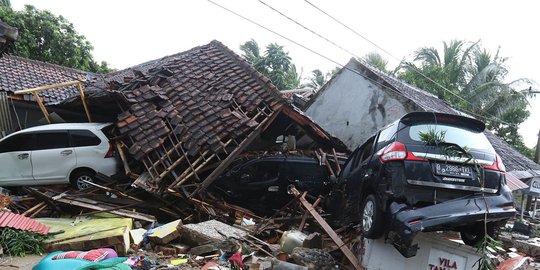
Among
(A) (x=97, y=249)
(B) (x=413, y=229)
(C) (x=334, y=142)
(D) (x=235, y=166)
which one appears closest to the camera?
(B) (x=413, y=229)

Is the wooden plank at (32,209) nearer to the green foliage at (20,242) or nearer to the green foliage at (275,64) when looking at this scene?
the green foliage at (20,242)

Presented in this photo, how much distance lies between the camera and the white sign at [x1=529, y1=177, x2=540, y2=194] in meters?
14.2

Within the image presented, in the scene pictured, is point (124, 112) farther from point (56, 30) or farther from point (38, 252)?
point (56, 30)

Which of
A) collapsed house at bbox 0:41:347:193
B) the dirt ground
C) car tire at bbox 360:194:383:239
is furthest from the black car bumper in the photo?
collapsed house at bbox 0:41:347:193

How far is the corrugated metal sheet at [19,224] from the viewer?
229 inches

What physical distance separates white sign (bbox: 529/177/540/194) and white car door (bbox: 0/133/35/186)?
16512 mm

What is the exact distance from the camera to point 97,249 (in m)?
5.57

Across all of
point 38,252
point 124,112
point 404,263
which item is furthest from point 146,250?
point 124,112

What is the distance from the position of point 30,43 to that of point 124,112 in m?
16.3

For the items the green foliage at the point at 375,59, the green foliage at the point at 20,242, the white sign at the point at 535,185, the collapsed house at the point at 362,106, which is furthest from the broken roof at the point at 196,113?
the green foliage at the point at 375,59

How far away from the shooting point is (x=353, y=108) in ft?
48.5

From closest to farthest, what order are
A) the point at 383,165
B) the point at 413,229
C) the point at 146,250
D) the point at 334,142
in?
the point at 413,229, the point at 383,165, the point at 146,250, the point at 334,142

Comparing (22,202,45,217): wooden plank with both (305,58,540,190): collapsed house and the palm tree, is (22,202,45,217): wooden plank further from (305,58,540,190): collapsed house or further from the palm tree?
the palm tree

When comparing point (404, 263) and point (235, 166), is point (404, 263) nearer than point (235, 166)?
Yes
